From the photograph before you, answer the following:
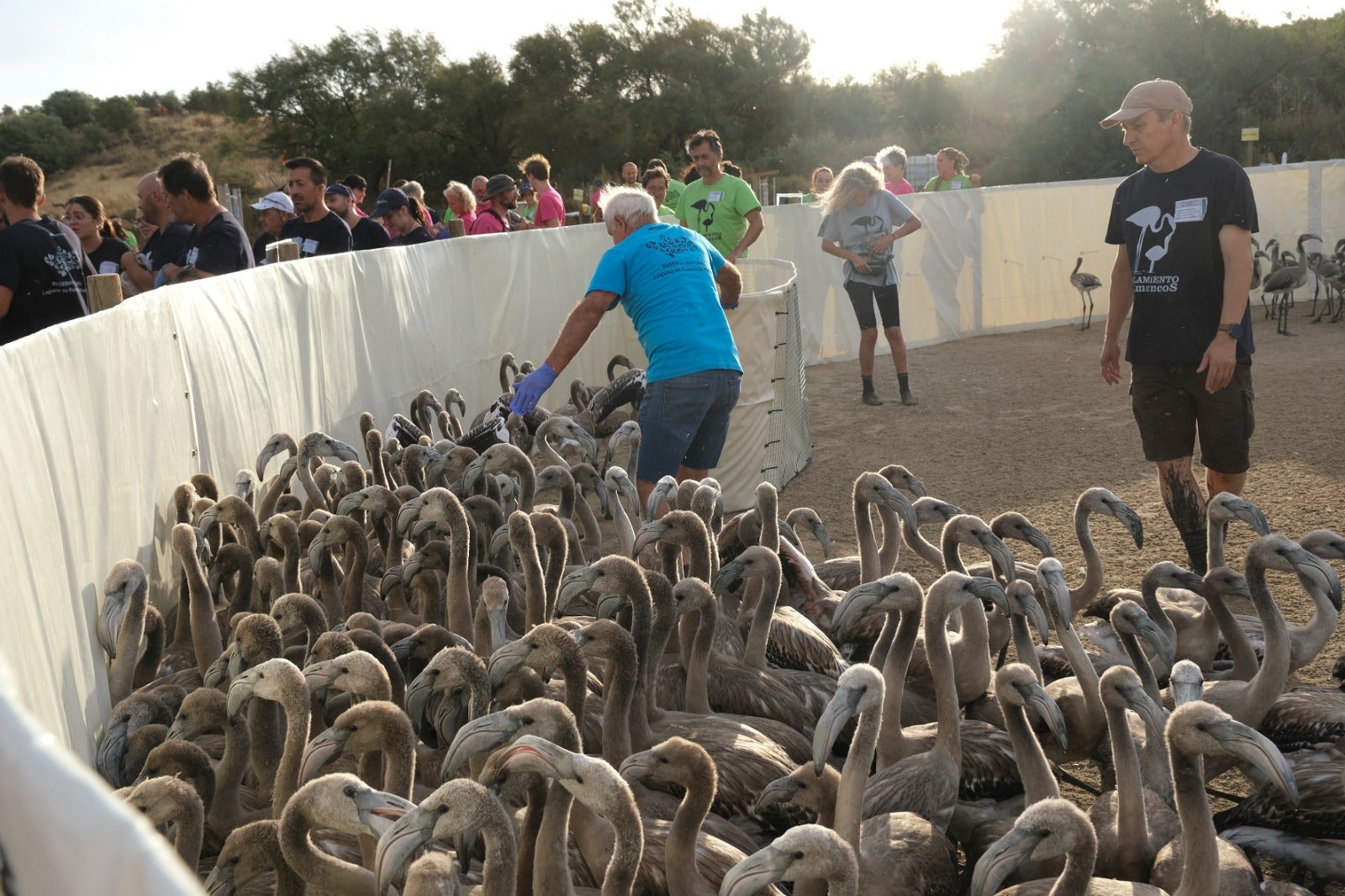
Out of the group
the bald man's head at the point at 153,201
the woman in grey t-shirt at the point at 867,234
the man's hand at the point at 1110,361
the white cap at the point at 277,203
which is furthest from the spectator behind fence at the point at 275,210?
the man's hand at the point at 1110,361

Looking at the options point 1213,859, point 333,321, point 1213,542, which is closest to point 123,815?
point 1213,859

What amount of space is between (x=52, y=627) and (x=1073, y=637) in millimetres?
3970

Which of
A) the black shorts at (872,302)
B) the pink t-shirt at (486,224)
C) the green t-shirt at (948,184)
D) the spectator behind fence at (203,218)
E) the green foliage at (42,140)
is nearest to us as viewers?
the spectator behind fence at (203,218)

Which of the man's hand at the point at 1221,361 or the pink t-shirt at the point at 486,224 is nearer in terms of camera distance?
the man's hand at the point at 1221,361

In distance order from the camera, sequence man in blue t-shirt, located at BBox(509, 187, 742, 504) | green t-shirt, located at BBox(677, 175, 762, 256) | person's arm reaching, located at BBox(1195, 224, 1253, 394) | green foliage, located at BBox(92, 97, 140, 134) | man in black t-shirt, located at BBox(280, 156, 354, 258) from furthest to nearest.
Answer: green foliage, located at BBox(92, 97, 140, 134) → green t-shirt, located at BBox(677, 175, 762, 256) → man in black t-shirt, located at BBox(280, 156, 354, 258) → man in blue t-shirt, located at BBox(509, 187, 742, 504) → person's arm reaching, located at BBox(1195, 224, 1253, 394)

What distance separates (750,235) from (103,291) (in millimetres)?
6336

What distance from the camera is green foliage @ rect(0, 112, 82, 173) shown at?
57.3m

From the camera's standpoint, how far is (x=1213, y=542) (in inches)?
253

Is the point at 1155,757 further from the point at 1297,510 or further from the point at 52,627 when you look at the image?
the point at 1297,510

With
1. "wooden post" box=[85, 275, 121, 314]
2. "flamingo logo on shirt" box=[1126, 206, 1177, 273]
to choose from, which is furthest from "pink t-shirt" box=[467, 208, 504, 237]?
"flamingo logo on shirt" box=[1126, 206, 1177, 273]

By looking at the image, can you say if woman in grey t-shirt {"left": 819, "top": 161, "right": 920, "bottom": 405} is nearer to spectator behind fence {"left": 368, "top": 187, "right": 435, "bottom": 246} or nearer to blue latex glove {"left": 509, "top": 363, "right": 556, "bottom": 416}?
spectator behind fence {"left": 368, "top": 187, "right": 435, "bottom": 246}

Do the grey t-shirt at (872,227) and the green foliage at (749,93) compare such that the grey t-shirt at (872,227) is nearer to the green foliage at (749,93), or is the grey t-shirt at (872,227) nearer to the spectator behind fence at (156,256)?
the spectator behind fence at (156,256)

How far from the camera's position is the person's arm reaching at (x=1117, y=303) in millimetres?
7316

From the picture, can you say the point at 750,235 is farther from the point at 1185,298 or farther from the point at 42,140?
the point at 42,140
